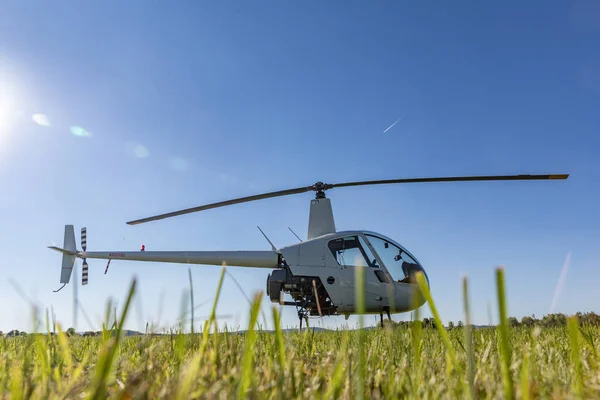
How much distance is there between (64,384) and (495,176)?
24.5ft

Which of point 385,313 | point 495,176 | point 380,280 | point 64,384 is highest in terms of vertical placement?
point 495,176

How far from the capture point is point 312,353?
6.97ft

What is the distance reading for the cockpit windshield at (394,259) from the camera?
973 centimetres

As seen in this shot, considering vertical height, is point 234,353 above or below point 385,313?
below

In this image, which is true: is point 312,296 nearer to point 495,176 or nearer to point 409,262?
point 409,262

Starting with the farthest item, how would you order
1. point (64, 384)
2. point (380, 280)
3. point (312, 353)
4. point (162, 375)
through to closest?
point (380, 280) < point (312, 353) < point (162, 375) < point (64, 384)

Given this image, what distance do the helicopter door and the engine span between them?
482mm

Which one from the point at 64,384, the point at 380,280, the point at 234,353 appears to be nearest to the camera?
the point at 64,384

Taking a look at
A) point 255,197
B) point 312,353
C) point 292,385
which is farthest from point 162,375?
point 255,197

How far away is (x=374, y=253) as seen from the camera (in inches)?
381

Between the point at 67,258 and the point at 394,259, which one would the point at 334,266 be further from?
the point at 67,258

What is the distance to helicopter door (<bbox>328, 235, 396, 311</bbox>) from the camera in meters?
9.61

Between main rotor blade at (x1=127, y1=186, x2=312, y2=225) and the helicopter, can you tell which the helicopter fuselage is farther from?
main rotor blade at (x1=127, y1=186, x2=312, y2=225)

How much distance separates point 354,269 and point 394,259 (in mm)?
945
